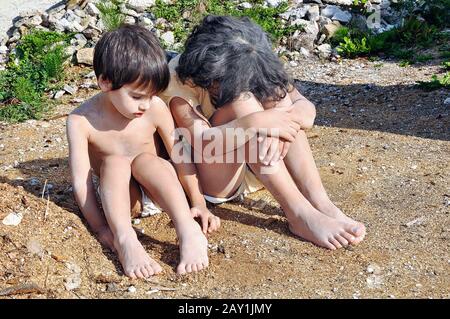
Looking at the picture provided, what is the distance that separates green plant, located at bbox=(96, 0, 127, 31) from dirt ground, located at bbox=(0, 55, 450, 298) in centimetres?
208

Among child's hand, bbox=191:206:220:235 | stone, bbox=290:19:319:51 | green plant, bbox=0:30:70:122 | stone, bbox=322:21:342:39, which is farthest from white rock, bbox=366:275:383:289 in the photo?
stone, bbox=322:21:342:39

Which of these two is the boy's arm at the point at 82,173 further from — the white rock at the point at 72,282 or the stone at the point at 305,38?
the stone at the point at 305,38

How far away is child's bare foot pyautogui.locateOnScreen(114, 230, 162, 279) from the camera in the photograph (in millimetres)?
3115

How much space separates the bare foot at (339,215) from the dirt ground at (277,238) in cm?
5

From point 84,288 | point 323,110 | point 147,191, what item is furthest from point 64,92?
point 84,288

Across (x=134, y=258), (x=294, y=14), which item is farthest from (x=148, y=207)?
(x=294, y=14)

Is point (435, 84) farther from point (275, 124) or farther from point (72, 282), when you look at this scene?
point (72, 282)

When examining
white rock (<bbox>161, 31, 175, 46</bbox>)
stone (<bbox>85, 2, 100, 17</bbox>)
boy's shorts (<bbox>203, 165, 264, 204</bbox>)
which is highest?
boy's shorts (<bbox>203, 165, 264, 204</bbox>)

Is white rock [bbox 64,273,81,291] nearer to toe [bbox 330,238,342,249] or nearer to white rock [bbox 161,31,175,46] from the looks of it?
toe [bbox 330,238,342,249]

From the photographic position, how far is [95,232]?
11.3 feet

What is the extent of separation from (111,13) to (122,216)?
3894 millimetres

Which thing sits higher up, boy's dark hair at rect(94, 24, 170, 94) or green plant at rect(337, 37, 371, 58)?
boy's dark hair at rect(94, 24, 170, 94)

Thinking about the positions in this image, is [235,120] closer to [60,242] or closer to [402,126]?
[60,242]
